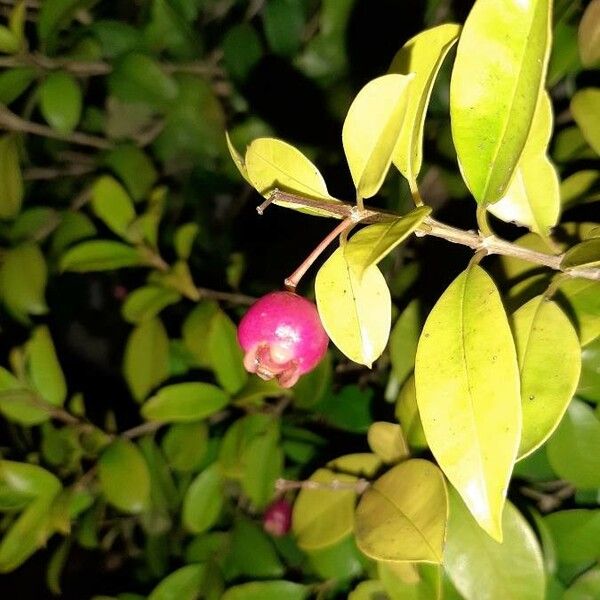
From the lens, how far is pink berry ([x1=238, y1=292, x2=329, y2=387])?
668mm

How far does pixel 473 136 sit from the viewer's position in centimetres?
61

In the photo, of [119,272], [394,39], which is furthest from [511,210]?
[119,272]

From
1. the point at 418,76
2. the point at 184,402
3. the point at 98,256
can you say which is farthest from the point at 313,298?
the point at 418,76

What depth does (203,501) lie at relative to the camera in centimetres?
122

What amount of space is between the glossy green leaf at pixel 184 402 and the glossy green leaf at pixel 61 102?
552 millimetres

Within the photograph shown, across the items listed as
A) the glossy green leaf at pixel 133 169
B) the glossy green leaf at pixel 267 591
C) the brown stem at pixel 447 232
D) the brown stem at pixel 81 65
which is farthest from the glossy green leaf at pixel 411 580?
the brown stem at pixel 81 65

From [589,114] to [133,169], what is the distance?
0.96 meters

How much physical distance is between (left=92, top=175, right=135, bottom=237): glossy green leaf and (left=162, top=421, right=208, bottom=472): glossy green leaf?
14.6 inches

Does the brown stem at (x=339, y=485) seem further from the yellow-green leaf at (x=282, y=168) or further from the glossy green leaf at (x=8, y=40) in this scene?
the glossy green leaf at (x=8, y=40)

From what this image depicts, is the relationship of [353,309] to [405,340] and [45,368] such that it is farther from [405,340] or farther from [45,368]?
[45,368]

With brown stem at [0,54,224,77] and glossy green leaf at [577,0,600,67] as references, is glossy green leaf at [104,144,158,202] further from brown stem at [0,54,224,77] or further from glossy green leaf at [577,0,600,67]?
glossy green leaf at [577,0,600,67]

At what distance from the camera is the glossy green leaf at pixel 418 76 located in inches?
24.7

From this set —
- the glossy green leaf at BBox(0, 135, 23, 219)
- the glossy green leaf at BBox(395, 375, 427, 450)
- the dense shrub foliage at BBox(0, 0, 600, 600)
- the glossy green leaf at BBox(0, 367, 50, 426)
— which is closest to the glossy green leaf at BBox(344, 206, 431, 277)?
the dense shrub foliage at BBox(0, 0, 600, 600)

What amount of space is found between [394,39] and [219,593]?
1.02m
